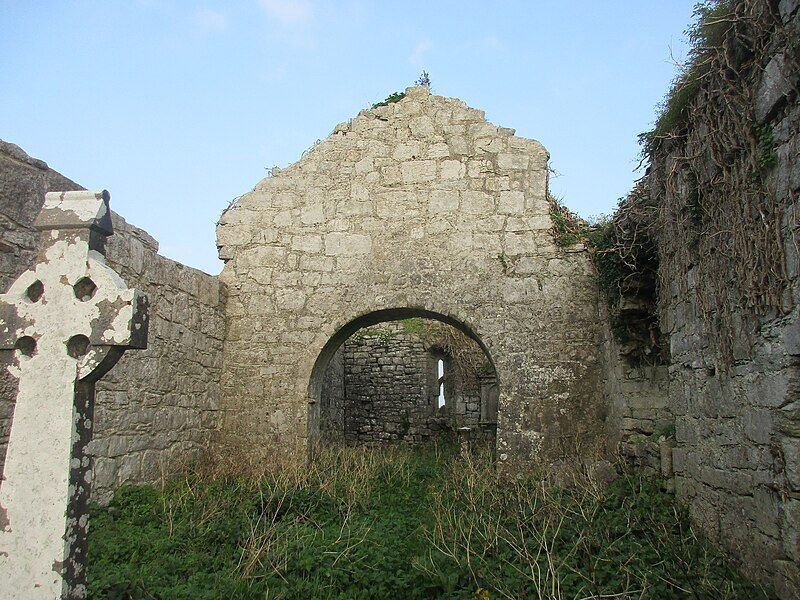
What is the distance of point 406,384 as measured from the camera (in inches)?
560

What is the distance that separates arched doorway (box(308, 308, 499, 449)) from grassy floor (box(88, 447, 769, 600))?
692 centimetres

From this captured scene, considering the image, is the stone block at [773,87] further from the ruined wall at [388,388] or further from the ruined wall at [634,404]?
the ruined wall at [388,388]

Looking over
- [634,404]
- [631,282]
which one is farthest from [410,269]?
[634,404]

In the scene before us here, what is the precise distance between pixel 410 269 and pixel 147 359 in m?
3.11

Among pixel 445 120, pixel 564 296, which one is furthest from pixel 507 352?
pixel 445 120

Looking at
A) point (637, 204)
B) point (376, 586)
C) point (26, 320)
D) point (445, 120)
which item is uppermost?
point (445, 120)

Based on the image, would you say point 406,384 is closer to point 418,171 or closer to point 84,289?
point 418,171

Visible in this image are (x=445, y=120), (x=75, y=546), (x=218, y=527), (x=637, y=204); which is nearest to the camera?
(x=75, y=546)

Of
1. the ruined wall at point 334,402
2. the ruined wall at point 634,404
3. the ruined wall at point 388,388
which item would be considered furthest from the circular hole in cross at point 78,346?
the ruined wall at point 388,388

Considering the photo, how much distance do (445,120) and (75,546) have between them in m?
6.80

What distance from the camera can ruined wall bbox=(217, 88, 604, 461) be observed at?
24.4ft

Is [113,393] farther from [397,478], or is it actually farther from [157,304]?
[397,478]

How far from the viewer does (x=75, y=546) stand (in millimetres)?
2367

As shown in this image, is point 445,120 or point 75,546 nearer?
point 75,546
